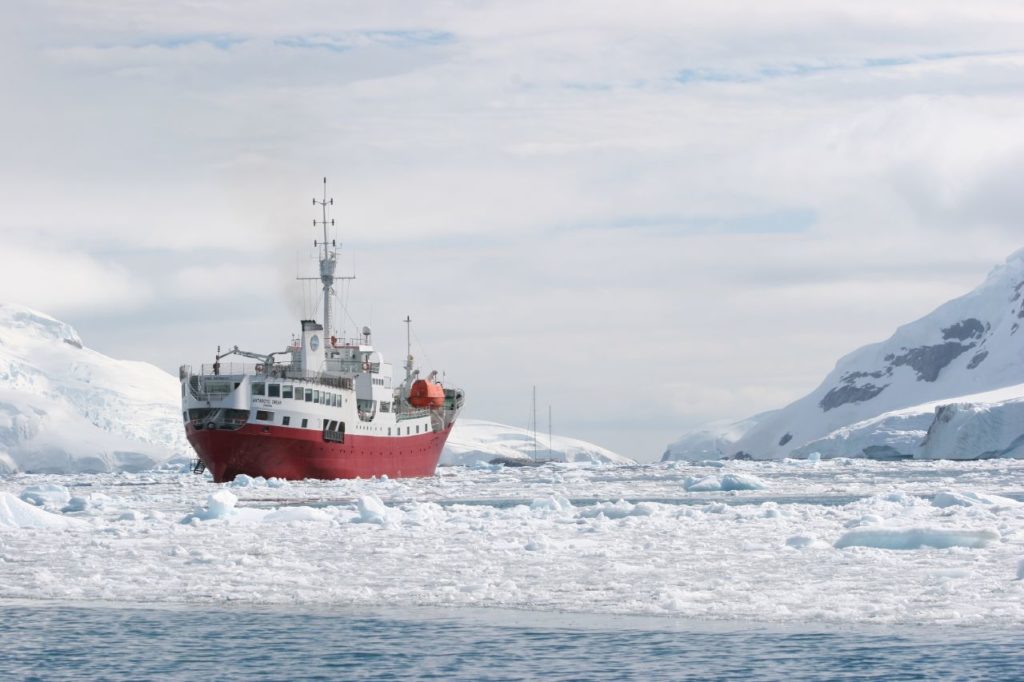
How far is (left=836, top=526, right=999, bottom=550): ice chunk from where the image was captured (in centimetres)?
2514

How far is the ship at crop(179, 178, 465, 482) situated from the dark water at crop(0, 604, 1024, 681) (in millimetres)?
48958

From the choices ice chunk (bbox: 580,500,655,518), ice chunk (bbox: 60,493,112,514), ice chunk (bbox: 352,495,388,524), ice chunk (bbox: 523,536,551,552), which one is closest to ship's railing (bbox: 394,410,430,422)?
ice chunk (bbox: 60,493,112,514)

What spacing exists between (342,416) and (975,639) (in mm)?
56957

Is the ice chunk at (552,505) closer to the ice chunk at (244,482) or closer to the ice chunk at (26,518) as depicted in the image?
the ice chunk at (26,518)

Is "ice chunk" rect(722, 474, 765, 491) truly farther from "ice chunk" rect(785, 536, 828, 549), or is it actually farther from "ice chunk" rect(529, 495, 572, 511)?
"ice chunk" rect(785, 536, 828, 549)

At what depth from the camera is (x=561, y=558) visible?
24984 millimetres

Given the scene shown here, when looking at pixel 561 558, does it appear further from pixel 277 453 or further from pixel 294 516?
pixel 277 453

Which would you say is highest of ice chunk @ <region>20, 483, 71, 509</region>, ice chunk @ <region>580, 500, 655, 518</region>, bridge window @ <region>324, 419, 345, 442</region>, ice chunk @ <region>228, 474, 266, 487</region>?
bridge window @ <region>324, 419, 345, 442</region>

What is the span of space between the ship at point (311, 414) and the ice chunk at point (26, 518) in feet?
115

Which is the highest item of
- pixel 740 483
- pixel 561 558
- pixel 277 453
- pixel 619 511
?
pixel 277 453

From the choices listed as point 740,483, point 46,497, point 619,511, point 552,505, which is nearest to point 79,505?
point 46,497

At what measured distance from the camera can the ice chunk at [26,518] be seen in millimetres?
32250

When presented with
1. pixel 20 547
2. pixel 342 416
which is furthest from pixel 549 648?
pixel 342 416

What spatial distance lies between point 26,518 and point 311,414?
37119mm
